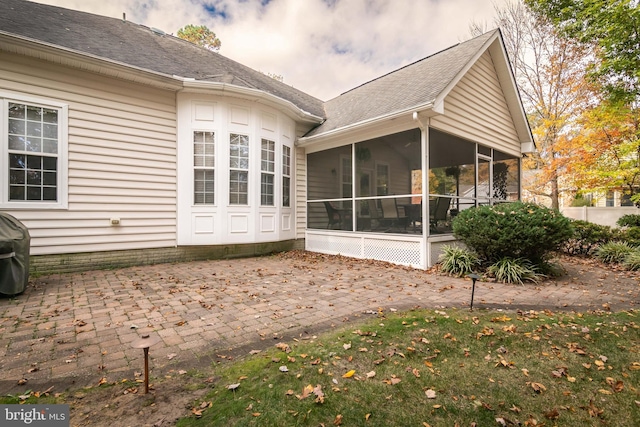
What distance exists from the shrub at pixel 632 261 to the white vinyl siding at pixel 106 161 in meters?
10.6

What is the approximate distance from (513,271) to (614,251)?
4.09 m

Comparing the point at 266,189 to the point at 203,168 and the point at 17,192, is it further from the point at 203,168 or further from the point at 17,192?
the point at 17,192

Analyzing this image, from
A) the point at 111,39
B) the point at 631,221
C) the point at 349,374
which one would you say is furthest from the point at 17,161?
the point at 631,221

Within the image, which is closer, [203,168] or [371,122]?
[371,122]

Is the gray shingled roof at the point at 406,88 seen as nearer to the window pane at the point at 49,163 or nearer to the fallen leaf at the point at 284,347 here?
the fallen leaf at the point at 284,347

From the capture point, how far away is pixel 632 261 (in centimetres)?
661

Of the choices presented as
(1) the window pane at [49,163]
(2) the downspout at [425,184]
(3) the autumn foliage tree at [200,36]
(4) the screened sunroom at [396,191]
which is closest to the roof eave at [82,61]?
(1) the window pane at [49,163]

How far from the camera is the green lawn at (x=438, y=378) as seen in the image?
6.37 ft

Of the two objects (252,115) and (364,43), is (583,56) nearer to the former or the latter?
(364,43)

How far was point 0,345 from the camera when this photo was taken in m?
2.88

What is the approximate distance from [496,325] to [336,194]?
5961mm

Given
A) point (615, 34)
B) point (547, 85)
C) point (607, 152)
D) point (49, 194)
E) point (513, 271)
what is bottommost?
point (513, 271)

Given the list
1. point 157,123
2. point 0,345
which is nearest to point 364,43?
point 157,123

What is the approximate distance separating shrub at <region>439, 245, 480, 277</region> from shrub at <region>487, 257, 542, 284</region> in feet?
1.30
